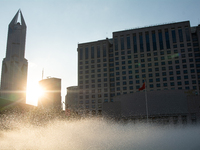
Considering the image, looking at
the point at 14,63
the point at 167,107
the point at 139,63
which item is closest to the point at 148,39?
the point at 139,63

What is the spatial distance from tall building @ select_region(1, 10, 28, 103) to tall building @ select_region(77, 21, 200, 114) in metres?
37.8

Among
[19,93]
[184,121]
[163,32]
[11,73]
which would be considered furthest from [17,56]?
[184,121]

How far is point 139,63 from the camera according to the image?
11894cm

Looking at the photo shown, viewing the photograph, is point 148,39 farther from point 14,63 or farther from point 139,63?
point 14,63

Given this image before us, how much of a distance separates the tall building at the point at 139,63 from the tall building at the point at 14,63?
37.8m

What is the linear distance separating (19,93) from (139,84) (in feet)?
230

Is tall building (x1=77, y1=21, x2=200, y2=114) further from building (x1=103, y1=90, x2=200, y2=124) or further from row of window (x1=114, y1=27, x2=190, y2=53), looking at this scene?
building (x1=103, y1=90, x2=200, y2=124)

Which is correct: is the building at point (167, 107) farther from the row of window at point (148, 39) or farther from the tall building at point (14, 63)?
the tall building at point (14, 63)

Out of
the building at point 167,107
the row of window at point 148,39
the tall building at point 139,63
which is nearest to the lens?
the building at point 167,107

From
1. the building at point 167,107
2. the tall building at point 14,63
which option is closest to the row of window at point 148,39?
the building at point 167,107

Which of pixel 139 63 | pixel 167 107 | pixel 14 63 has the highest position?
pixel 14 63

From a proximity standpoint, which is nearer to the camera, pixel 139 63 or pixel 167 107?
pixel 167 107

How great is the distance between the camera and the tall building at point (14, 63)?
5256 inches

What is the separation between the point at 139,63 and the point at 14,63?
74.0 m
